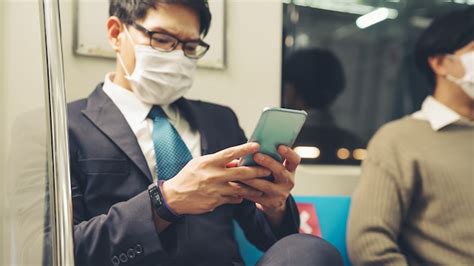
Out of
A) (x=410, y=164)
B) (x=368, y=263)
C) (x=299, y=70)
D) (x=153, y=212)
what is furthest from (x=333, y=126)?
(x=153, y=212)

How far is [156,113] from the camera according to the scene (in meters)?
1.04

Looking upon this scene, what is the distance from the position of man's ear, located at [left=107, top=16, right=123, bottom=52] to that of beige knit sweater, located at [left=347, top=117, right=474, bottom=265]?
2.26 feet

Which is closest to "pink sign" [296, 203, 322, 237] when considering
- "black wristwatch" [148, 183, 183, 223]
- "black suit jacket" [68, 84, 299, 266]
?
"black suit jacket" [68, 84, 299, 266]

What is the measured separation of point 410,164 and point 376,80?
463 millimetres

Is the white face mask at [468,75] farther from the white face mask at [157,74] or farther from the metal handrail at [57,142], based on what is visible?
the metal handrail at [57,142]

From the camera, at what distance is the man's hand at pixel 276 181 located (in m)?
0.83

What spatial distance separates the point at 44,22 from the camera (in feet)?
2.67

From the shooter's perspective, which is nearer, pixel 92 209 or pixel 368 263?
pixel 92 209

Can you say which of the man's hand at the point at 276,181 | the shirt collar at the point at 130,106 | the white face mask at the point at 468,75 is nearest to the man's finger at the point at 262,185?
the man's hand at the point at 276,181

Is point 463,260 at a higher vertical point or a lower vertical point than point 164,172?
lower

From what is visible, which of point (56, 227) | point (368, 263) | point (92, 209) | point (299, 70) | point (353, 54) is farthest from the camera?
point (353, 54)

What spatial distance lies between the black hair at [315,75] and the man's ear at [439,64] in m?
0.28

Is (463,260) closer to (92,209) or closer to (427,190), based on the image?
(427,190)

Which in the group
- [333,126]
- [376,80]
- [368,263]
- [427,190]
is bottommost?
[368,263]
